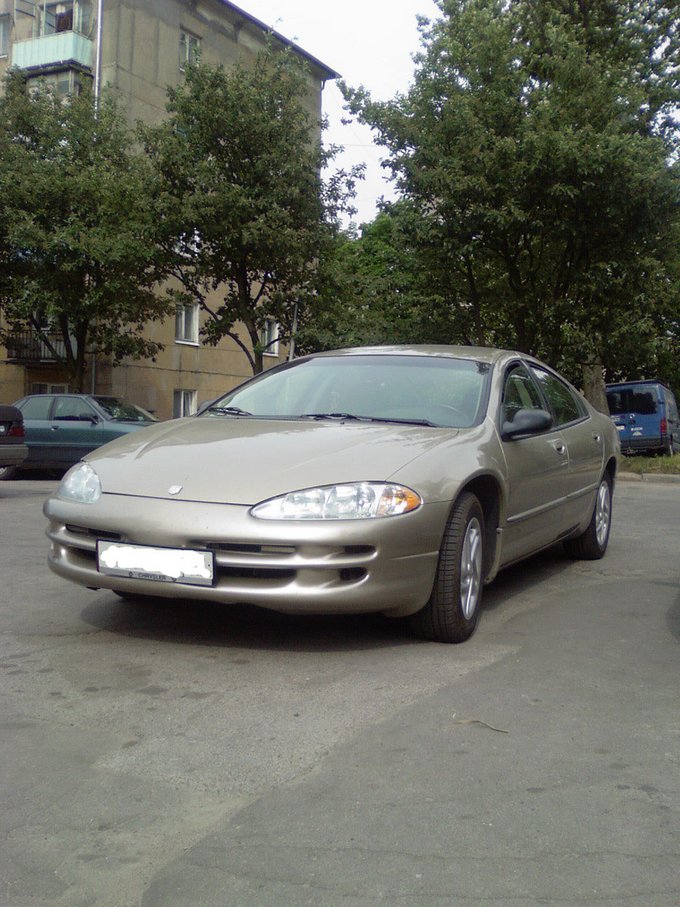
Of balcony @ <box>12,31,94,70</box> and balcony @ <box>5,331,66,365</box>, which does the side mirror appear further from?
balcony @ <box>12,31,94,70</box>

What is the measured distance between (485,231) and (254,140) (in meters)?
5.43

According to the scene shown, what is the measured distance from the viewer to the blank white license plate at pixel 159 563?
4.31 meters

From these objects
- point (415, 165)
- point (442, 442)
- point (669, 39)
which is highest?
point (669, 39)

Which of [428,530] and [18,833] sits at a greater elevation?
[428,530]

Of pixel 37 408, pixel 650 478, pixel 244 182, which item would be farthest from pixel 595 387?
pixel 37 408

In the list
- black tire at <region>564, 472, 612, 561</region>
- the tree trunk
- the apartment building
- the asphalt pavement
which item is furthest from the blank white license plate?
the apartment building

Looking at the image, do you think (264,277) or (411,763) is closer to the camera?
(411,763)

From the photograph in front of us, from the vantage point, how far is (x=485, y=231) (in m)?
19.7

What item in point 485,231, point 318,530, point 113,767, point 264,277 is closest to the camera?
point 113,767


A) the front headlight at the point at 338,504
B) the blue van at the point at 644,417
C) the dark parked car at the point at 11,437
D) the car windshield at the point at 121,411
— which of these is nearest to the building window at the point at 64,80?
the car windshield at the point at 121,411

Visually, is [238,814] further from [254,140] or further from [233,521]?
[254,140]

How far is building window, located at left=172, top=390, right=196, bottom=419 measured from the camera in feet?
108

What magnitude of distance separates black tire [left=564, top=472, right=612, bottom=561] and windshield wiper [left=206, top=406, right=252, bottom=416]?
2.79m

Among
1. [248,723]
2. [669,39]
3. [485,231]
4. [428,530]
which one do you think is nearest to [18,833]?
[248,723]
